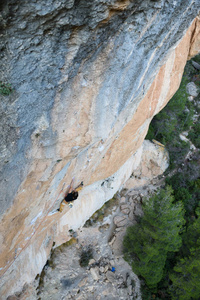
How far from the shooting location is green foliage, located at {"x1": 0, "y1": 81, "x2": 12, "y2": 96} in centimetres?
278

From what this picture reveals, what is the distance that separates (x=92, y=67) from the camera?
332cm

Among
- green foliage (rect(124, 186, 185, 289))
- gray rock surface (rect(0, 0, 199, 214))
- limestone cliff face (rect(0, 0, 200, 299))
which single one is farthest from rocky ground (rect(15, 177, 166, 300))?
gray rock surface (rect(0, 0, 199, 214))

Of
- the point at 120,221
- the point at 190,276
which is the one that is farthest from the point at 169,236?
the point at 120,221

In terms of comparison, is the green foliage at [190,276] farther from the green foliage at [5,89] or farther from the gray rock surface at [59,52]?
the green foliage at [5,89]

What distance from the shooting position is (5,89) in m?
2.80

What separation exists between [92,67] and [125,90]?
0.96 metres

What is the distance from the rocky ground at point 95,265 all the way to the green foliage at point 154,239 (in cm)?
81

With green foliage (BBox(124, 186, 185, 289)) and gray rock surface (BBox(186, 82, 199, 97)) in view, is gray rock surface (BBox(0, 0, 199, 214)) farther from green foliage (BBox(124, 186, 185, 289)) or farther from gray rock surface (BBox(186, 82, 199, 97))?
gray rock surface (BBox(186, 82, 199, 97))

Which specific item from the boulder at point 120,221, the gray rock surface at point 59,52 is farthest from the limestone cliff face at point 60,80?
the boulder at point 120,221

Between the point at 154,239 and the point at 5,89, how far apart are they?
9.23 m

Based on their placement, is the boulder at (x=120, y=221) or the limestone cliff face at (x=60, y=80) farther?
the boulder at (x=120, y=221)

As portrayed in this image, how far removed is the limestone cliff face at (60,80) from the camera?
253cm

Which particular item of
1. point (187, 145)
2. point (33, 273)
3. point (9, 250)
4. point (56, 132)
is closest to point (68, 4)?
point (56, 132)

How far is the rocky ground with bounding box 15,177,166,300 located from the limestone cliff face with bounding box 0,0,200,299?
413 cm
